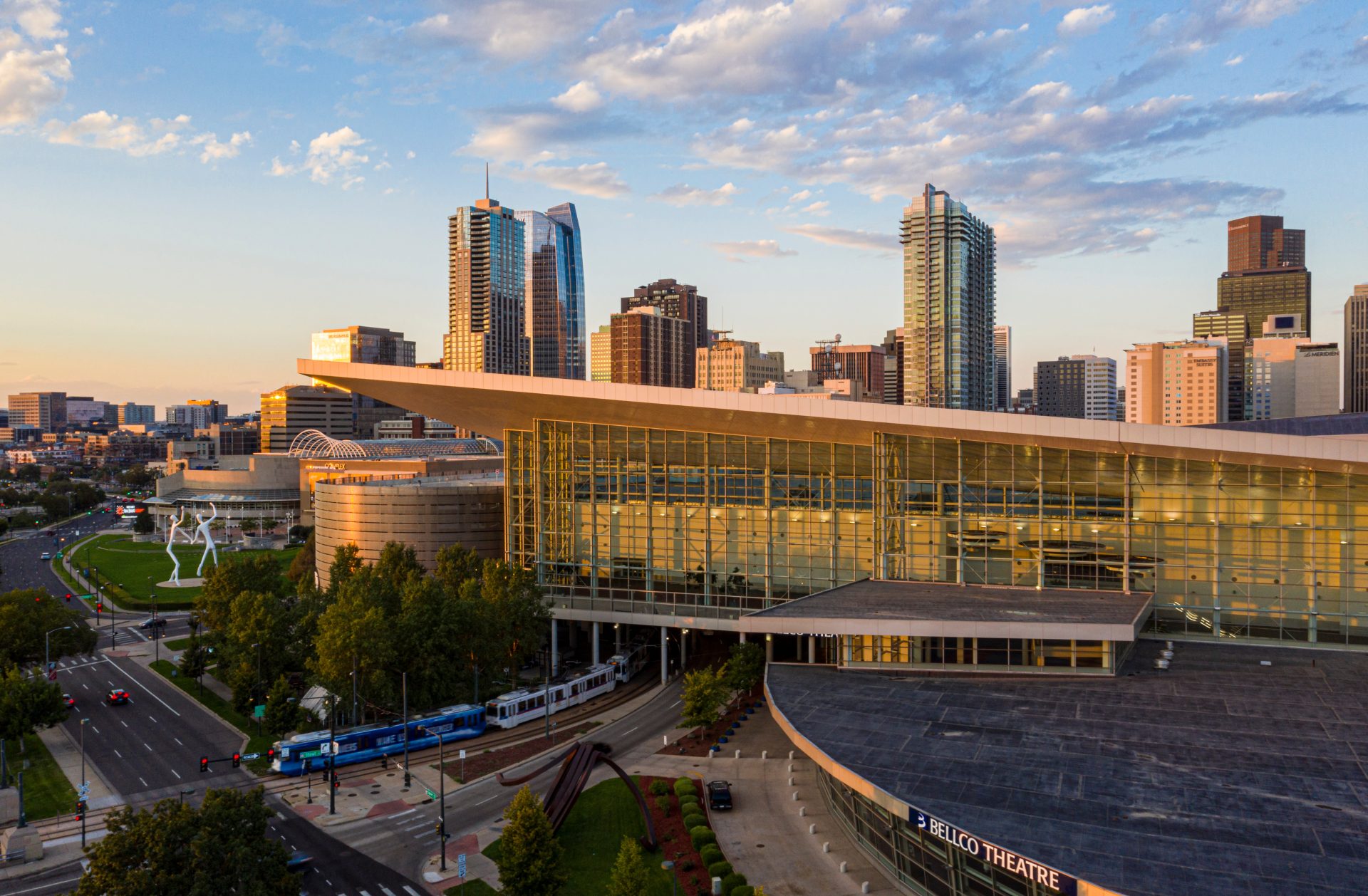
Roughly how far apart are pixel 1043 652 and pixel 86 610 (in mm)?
99504

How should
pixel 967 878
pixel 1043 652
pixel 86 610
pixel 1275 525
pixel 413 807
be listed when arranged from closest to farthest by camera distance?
pixel 967 878 → pixel 413 807 → pixel 1043 652 → pixel 1275 525 → pixel 86 610

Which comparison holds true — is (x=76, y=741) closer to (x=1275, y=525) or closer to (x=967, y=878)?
(x=967, y=878)

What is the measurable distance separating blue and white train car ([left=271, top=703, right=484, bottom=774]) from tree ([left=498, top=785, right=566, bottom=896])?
68.6 ft

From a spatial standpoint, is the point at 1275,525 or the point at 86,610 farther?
the point at 86,610

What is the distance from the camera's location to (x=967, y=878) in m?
32.2

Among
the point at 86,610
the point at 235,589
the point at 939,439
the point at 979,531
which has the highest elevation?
the point at 939,439

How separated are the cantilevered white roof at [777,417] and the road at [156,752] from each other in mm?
25556

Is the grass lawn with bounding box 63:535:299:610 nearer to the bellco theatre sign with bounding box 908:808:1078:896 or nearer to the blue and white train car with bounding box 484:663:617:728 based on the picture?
the blue and white train car with bounding box 484:663:617:728

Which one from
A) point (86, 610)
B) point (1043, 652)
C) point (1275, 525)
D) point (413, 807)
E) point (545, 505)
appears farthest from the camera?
point (86, 610)

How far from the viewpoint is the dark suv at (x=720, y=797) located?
147ft

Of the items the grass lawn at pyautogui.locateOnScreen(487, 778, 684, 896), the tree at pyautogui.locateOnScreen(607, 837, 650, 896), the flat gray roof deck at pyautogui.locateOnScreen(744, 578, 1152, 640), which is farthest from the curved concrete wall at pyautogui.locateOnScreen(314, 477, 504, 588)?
the tree at pyautogui.locateOnScreen(607, 837, 650, 896)

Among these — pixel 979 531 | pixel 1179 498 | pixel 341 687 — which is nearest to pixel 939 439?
pixel 979 531

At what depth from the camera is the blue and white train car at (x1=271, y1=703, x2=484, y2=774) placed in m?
52.4

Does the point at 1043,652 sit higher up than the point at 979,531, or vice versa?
the point at 979,531
